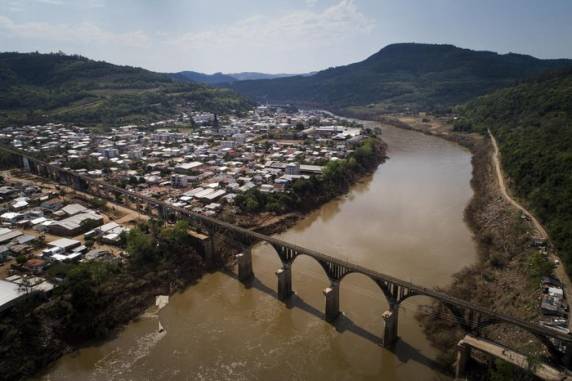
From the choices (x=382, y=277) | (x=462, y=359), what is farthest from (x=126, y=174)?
(x=462, y=359)

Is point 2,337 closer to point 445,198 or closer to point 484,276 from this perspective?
point 484,276

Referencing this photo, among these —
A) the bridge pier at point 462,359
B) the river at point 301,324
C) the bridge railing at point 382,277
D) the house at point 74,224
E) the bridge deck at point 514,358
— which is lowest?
the river at point 301,324

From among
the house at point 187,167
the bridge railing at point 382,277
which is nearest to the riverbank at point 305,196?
the bridge railing at point 382,277

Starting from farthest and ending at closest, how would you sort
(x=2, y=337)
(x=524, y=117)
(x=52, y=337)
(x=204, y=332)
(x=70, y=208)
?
(x=524, y=117)
(x=70, y=208)
(x=204, y=332)
(x=52, y=337)
(x=2, y=337)

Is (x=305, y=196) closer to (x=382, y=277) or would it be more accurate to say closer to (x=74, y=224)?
(x=74, y=224)

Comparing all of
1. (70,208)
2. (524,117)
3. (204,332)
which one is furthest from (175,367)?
(524,117)

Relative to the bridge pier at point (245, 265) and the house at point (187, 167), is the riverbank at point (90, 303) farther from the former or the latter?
the house at point (187, 167)

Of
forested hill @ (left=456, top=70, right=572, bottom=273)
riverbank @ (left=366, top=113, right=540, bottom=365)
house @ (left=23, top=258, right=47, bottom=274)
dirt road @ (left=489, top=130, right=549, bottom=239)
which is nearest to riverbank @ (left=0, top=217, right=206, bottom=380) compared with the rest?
house @ (left=23, top=258, right=47, bottom=274)
